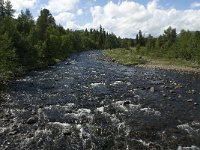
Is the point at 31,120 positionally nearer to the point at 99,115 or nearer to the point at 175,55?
the point at 99,115

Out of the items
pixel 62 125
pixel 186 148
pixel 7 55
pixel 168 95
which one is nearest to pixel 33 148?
pixel 62 125

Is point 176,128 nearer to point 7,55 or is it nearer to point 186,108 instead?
point 186,108

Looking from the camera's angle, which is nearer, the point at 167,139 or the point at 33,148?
the point at 33,148

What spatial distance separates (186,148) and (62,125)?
13.6 m

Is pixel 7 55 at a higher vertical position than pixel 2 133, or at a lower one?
higher

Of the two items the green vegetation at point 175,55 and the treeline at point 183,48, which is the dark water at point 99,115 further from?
the treeline at point 183,48

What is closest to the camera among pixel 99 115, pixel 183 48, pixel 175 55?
pixel 99 115

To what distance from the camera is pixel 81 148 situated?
93.2 ft

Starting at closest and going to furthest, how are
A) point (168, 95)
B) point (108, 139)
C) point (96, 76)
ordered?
point (108, 139), point (168, 95), point (96, 76)

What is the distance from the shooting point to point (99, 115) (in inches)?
1503

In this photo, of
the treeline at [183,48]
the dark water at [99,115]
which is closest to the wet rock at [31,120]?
the dark water at [99,115]

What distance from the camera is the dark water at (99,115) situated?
2978 centimetres

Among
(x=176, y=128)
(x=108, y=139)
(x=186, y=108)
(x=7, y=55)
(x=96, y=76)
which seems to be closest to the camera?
(x=108, y=139)

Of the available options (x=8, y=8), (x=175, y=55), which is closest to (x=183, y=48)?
(x=175, y=55)
